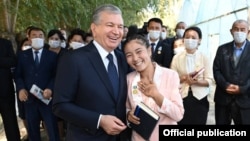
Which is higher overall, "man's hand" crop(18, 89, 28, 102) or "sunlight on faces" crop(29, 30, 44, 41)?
"sunlight on faces" crop(29, 30, 44, 41)

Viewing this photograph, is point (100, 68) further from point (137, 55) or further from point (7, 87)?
point (7, 87)

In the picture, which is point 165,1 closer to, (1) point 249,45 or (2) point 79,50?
(1) point 249,45

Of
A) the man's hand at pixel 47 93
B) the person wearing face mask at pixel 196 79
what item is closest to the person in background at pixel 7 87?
the man's hand at pixel 47 93

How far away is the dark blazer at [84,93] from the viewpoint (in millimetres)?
2092

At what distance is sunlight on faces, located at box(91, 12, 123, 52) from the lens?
2.13 meters

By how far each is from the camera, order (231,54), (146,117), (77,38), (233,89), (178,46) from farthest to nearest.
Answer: (77,38)
(178,46)
(231,54)
(233,89)
(146,117)

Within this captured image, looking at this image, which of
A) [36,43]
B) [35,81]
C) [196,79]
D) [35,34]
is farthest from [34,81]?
[196,79]

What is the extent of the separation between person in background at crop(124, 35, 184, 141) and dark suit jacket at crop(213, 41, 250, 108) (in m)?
2.07

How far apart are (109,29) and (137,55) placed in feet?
1.00

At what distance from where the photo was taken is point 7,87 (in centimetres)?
430

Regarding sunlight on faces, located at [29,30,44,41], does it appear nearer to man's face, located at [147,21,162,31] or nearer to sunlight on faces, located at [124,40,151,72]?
man's face, located at [147,21,162,31]

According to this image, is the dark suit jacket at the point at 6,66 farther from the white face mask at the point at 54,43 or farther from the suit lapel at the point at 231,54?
the suit lapel at the point at 231,54

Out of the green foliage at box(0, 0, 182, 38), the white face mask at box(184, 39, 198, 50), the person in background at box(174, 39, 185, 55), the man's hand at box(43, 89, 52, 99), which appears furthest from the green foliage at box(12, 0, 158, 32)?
the white face mask at box(184, 39, 198, 50)

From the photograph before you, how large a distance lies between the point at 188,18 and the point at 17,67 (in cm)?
937
